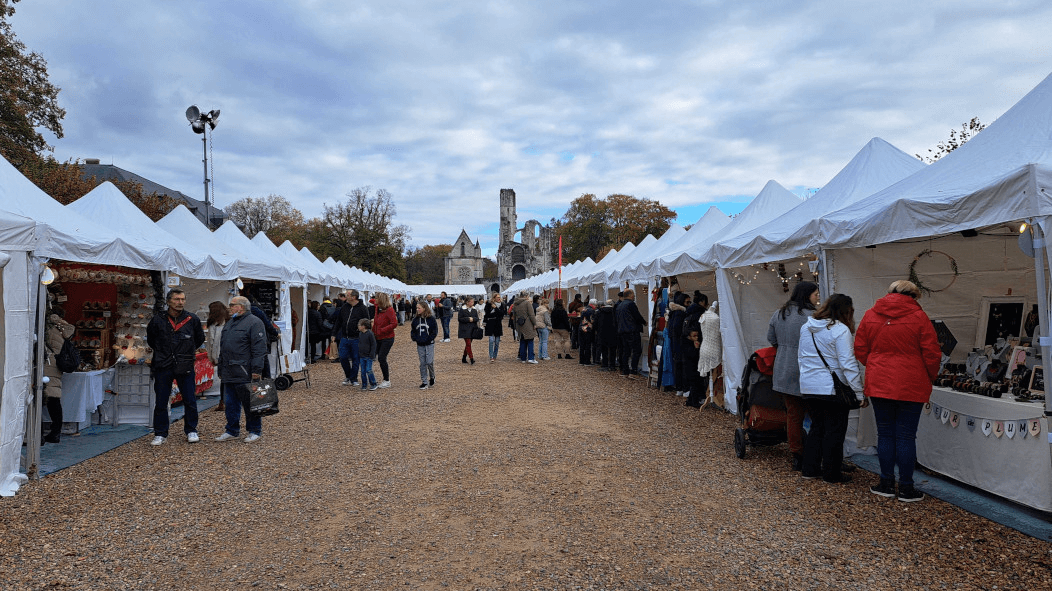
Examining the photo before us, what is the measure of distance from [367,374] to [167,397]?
3523 mm

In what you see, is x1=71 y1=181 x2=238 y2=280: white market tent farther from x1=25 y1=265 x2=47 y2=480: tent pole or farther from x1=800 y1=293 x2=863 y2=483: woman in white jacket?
x1=800 y1=293 x2=863 y2=483: woman in white jacket

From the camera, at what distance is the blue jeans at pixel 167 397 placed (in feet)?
18.2

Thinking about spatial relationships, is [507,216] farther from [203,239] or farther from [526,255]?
[203,239]

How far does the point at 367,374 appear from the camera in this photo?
902 centimetres

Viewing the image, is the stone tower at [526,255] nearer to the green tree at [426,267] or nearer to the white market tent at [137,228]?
the green tree at [426,267]

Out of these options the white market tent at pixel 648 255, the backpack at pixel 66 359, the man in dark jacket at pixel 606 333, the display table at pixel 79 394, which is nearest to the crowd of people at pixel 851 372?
the white market tent at pixel 648 255

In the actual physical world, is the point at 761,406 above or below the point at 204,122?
below

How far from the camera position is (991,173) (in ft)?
11.8

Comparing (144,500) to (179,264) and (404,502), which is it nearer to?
(404,502)

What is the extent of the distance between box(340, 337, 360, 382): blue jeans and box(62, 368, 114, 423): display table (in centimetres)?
367

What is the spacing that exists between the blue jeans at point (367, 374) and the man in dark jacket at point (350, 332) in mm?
268

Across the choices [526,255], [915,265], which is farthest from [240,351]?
[526,255]

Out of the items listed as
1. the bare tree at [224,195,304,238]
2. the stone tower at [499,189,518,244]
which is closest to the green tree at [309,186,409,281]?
the bare tree at [224,195,304,238]

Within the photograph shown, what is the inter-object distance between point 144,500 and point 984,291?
673 cm
